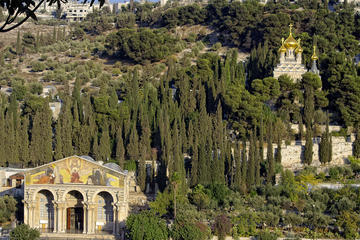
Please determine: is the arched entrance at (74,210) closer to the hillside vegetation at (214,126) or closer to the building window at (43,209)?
the building window at (43,209)

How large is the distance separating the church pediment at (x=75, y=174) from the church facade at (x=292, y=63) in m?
21.6

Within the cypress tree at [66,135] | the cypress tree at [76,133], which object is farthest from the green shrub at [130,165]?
the cypress tree at [66,135]

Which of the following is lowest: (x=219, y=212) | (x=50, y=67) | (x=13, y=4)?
(x=219, y=212)

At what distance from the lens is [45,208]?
36906mm

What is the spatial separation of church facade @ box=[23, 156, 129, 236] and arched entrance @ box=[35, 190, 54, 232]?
0.19 feet

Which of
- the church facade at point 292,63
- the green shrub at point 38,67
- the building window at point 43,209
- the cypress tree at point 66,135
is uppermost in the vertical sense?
the green shrub at point 38,67

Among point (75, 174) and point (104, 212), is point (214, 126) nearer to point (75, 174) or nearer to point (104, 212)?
point (104, 212)

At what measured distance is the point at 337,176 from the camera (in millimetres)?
40688

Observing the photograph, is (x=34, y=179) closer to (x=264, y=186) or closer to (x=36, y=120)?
(x=36, y=120)

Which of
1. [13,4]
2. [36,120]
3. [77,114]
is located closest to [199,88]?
[77,114]

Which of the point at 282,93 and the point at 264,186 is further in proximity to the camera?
the point at 282,93

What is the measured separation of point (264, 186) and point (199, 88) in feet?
46.7

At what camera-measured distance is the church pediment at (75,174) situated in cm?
3531

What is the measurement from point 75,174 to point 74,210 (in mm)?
2637
